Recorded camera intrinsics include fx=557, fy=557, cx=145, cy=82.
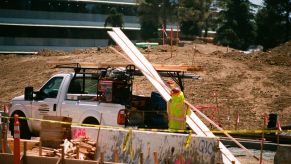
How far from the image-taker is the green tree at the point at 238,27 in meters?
68.9

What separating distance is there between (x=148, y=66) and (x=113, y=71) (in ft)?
3.28

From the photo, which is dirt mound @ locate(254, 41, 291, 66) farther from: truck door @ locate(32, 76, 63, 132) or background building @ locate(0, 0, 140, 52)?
background building @ locate(0, 0, 140, 52)

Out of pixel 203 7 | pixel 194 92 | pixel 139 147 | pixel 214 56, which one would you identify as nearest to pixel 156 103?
pixel 139 147

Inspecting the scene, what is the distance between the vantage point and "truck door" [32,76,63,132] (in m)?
15.3

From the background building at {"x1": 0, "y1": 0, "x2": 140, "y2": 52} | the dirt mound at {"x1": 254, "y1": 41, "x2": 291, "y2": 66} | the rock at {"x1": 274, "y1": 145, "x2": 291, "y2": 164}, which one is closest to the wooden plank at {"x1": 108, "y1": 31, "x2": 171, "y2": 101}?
the rock at {"x1": 274, "y1": 145, "x2": 291, "y2": 164}

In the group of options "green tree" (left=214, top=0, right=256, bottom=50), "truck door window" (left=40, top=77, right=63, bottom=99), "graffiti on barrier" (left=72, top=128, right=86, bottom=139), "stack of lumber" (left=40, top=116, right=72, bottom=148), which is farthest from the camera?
"green tree" (left=214, top=0, right=256, bottom=50)

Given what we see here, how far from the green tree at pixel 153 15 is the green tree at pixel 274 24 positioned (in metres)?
13.9

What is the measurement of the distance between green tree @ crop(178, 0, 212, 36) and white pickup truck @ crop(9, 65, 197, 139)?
63.0 meters

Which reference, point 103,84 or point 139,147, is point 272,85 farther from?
point 139,147

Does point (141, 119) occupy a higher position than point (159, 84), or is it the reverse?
point (159, 84)

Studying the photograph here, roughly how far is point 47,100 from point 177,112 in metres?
4.37

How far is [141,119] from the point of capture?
13.9 meters

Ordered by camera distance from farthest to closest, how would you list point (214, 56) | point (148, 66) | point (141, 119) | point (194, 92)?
point (214, 56)
point (194, 92)
point (148, 66)
point (141, 119)

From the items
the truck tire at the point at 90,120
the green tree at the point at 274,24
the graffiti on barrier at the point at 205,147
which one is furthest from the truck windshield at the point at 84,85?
the green tree at the point at 274,24
